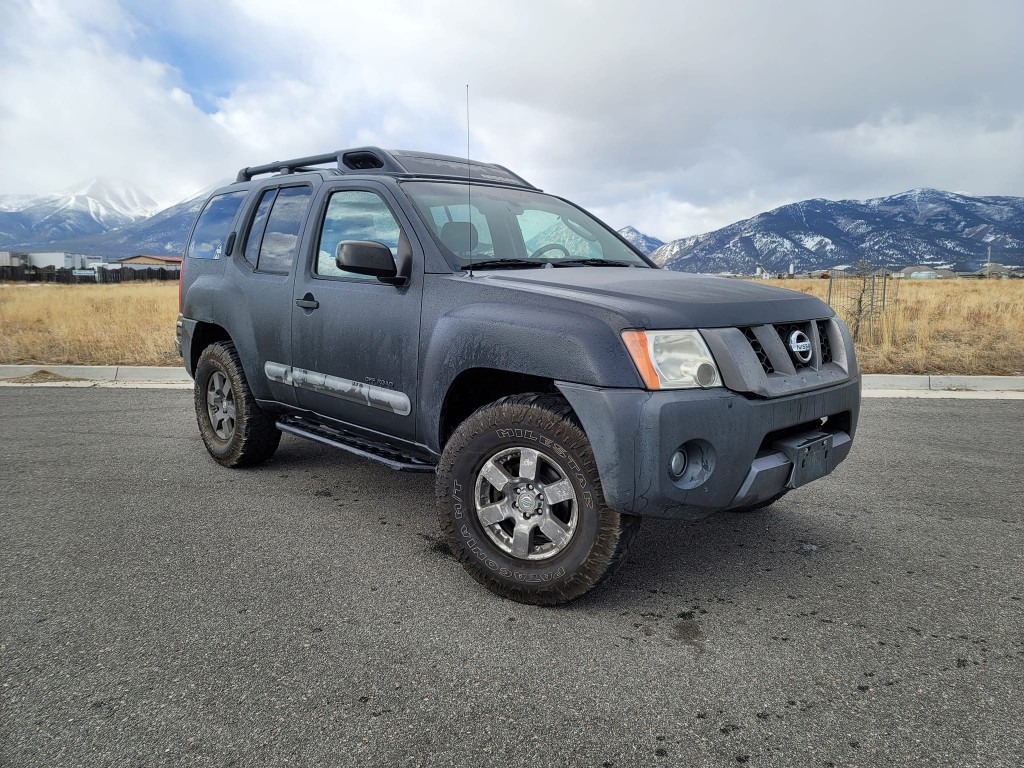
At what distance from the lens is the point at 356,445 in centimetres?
390

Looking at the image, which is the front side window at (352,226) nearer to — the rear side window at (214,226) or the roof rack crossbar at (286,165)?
the roof rack crossbar at (286,165)

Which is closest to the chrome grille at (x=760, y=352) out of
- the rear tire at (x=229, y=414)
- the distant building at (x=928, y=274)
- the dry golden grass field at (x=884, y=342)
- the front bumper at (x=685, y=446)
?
the front bumper at (x=685, y=446)

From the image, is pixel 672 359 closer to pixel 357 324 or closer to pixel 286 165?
pixel 357 324

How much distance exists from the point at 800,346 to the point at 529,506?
1351mm

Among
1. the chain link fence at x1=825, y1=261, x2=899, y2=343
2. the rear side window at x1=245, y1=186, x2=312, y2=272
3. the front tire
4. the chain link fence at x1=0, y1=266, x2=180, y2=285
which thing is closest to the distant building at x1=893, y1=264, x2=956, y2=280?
the chain link fence at x1=825, y1=261, x2=899, y2=343

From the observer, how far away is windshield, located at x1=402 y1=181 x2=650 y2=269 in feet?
11.6

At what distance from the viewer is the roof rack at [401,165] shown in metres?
4.10

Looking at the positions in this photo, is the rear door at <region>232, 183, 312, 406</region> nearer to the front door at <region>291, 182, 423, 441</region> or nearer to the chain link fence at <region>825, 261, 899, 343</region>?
the front door at <region>291, 182, 423, 441</region>

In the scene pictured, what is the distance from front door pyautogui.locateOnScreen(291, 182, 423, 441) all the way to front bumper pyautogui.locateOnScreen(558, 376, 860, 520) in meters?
1.04

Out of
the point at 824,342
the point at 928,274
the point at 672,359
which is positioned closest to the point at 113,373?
the point at 672,359

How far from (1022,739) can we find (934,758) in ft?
1.01

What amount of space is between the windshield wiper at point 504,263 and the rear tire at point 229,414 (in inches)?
76.5

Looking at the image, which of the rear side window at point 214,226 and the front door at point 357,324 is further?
the rear side window at point 214,226

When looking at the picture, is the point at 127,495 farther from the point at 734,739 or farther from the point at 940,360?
the point at 940,360
